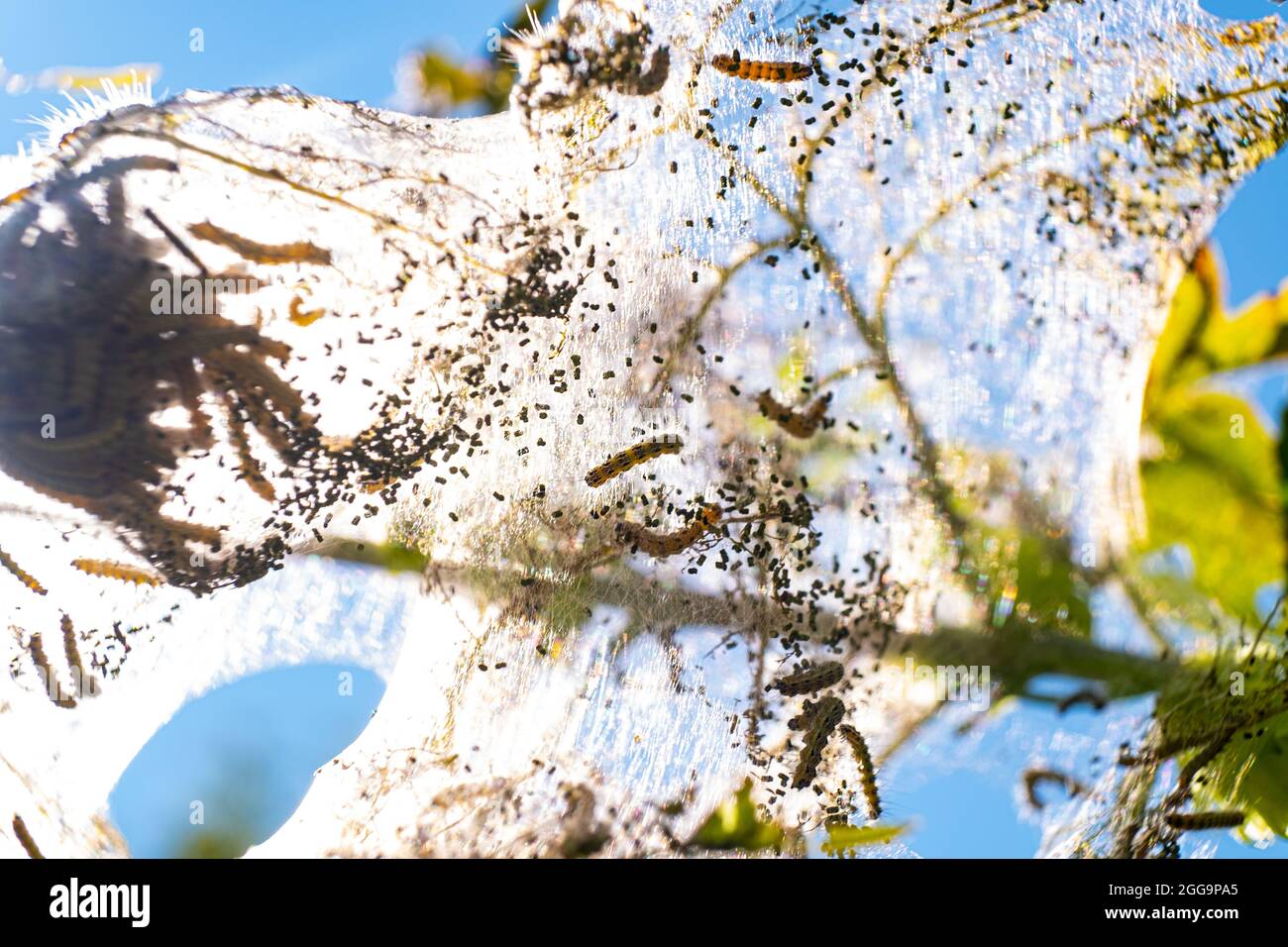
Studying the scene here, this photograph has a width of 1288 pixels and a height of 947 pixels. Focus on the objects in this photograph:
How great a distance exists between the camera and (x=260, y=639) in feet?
2.66

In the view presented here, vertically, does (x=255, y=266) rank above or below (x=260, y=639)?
above

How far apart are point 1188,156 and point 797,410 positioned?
41 cm

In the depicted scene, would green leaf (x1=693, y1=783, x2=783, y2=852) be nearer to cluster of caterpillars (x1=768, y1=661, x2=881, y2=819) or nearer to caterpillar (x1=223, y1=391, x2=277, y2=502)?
cluster of caterpillars (x1=768, y1=661, x2=881, y2=819)

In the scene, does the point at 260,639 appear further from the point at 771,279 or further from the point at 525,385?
the point at 771,279

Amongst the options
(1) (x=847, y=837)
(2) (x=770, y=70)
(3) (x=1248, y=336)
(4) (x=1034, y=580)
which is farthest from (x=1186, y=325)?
(1) (x=847, y=837)

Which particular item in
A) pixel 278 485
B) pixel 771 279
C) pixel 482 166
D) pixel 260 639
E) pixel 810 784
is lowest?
pixel 810 784

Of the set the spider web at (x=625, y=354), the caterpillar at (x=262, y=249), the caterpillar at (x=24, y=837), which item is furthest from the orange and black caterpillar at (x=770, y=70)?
the caterpillar at (x=24, y=837)

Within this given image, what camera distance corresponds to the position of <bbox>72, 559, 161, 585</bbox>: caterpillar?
0.73 m

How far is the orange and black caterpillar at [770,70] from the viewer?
2.30 ft

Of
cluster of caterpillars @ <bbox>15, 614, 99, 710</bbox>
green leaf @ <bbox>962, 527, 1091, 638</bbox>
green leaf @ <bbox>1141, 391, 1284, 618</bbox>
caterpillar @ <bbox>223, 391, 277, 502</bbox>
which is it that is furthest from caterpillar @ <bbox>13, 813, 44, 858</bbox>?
green leaf @ <bbox>1141, 391, 1284, 618</bbox>

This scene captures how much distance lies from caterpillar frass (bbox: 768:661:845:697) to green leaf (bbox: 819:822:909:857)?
0.14 metres

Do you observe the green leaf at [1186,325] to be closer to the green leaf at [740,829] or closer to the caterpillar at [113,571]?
the green leaf at [740,829]

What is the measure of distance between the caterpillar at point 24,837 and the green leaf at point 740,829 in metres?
0.60

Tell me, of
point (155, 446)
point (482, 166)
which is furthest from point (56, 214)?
point (482, 166)
